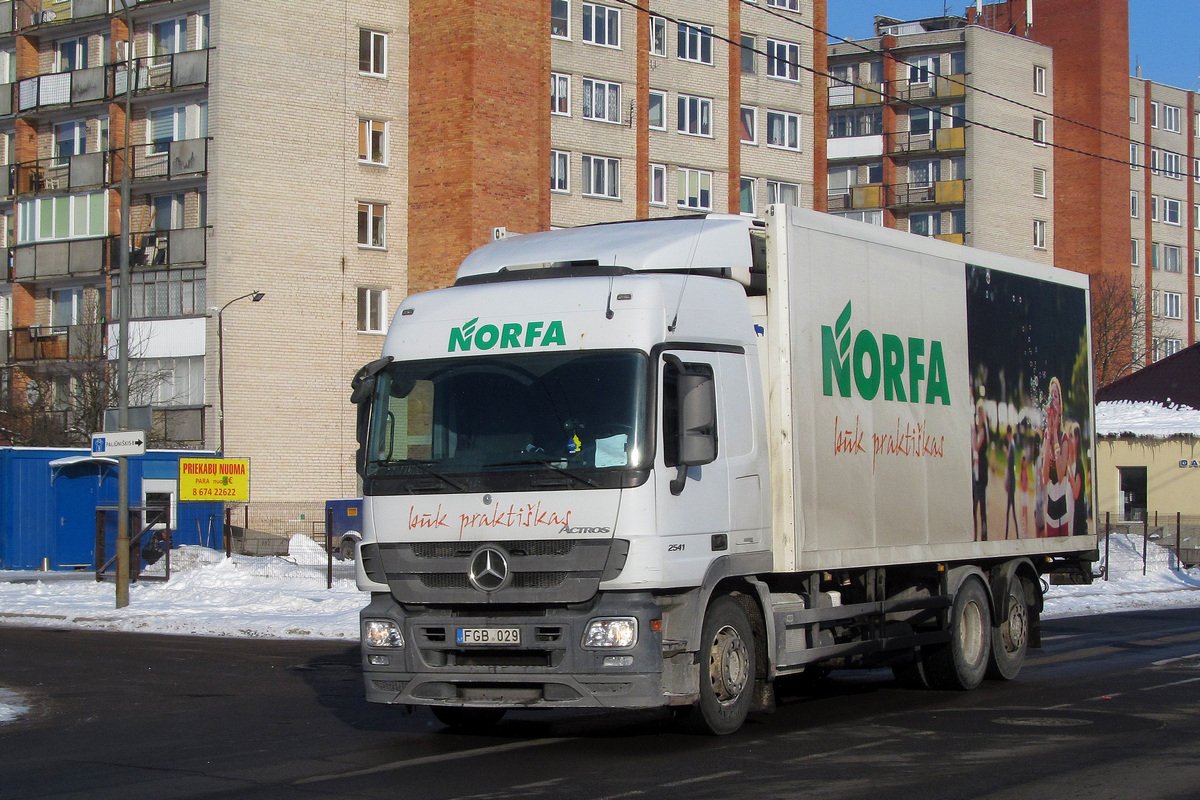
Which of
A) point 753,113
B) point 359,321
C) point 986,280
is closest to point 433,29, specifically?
point 359,321

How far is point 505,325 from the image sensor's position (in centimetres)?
1046

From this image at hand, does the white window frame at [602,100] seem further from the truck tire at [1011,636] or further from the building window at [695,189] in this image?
the truck tire at [1011,636]

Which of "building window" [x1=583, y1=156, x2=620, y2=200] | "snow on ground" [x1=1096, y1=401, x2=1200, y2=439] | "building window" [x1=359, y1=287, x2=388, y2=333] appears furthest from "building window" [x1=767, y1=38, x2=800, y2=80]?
"building window" [x1=359, y1=287, x2=388, y2=333]

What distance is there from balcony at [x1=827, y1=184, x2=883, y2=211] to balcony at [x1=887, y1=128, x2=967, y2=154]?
2145 millimetres

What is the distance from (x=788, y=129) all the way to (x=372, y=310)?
1971cm

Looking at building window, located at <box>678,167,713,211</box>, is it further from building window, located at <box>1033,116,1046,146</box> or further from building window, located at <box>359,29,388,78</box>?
building window, located at <box>1033,116,1046,146</box>

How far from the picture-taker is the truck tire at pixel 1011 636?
14.2 m

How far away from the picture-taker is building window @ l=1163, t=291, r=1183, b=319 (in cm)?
8919

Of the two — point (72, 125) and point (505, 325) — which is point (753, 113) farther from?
point (505, 325)

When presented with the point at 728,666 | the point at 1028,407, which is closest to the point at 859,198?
the point at 1028,407

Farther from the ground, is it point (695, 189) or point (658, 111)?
point (658, 111)

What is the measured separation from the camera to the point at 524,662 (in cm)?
998

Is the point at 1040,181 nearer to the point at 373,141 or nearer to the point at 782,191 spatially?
the point at 782,191

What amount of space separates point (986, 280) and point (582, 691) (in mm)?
6384
